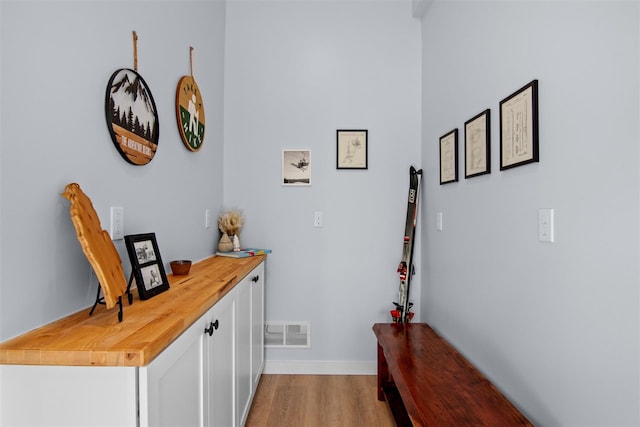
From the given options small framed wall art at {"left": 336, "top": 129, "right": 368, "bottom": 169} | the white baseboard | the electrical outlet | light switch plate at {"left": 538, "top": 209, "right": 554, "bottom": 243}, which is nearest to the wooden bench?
the white baseboard

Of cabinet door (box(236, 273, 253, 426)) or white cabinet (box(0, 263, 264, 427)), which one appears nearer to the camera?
white cabinet (box(0, 263, 264, 427))

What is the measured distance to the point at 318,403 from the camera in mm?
2113

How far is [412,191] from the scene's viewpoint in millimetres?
2369

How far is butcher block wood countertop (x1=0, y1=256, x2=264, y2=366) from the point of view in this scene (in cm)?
74

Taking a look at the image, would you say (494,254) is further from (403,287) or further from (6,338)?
(6,338)

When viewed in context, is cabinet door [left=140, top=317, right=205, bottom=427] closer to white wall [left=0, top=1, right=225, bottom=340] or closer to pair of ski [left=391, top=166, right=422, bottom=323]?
white wall [left=0, top=1, right=225, bottom=340]

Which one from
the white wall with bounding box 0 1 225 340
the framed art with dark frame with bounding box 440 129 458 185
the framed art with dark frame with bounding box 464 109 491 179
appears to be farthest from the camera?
the framed art with dark frame with bounding box 440 129 458 185

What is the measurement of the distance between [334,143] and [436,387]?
172 centimetres

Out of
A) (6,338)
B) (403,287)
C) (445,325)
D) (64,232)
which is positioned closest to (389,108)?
(403,287)

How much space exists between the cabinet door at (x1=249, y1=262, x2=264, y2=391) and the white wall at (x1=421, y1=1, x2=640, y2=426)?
1.19 m

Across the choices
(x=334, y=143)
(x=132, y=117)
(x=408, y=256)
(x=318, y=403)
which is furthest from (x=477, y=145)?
(x=318, y=403)

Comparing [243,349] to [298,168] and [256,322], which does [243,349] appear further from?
[298,168]

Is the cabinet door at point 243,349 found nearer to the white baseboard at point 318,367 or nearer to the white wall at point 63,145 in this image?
the white wall at point 63,145

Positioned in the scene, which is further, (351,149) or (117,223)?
(351,149)
